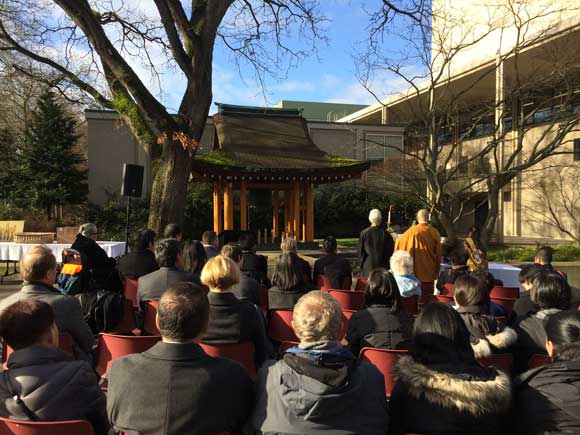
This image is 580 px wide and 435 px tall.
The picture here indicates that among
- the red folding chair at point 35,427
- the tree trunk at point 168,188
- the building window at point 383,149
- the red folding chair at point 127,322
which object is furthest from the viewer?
the building window at point 383,149

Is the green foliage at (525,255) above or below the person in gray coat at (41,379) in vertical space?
below

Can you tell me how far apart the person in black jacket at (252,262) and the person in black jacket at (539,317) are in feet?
10.8

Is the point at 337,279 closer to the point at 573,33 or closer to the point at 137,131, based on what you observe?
the point at 137,131

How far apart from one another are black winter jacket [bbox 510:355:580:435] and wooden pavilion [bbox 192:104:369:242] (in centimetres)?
1363

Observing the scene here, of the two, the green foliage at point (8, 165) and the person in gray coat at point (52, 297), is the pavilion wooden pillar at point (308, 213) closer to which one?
the green foliage at point (8, 165)

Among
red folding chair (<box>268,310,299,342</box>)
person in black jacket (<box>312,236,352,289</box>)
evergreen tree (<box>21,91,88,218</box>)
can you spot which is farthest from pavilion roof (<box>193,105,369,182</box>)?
red folding chair (<box>268,310,299,342</box>)

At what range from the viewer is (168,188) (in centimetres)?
978

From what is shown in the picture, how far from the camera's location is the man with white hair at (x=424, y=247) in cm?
695

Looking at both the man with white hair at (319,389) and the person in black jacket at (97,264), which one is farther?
the person in black jacket at (97,264)

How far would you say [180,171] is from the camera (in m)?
9.88

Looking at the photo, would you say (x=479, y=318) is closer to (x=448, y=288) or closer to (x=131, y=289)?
(x=448, y=288)

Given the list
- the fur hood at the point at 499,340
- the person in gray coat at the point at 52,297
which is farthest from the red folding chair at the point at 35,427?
the fur hood at the point at 499,340

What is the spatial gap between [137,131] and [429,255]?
682cm

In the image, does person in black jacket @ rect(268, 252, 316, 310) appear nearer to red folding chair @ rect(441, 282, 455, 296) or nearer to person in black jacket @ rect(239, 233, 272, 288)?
person in black jacket @ rect(239, 233, 272, 288)
